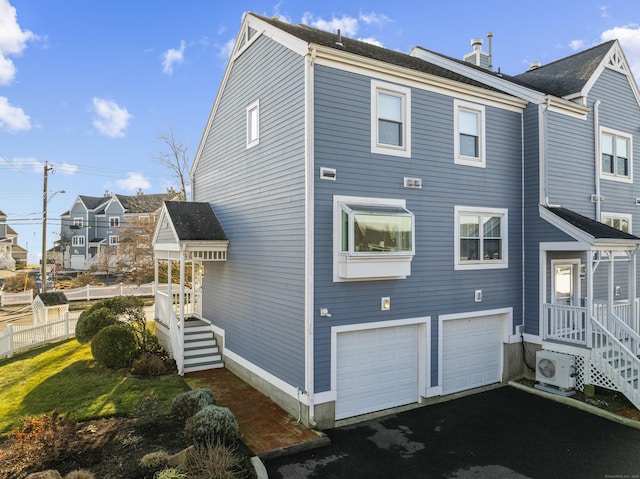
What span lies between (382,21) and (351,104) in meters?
5.95

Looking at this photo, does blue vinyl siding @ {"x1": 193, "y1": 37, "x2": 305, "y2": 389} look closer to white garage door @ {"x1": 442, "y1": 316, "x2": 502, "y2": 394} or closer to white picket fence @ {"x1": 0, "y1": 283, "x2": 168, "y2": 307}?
white garage door @ {"x1": 442, "y1": 316, "x2": 502, "y2": 394}

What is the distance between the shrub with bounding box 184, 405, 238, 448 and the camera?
614 centimetres

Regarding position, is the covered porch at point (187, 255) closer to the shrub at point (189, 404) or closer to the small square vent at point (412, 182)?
the shrub at point (189, 404)

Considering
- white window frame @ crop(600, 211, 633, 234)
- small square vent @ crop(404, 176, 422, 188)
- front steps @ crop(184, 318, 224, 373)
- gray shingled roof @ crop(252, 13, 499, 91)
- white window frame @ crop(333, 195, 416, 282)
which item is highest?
gray shingled roof @ crop(252, 13, 499, 91)

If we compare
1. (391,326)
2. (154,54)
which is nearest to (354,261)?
(391,326)

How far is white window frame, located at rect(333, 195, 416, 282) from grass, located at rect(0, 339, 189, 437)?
4827 mm

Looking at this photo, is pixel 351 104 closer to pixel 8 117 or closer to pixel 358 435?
pixel 358 435

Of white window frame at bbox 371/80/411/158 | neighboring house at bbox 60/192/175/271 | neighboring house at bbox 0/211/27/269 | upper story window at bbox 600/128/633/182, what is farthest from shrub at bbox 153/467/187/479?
neighboring house at bbox 0/211/27/269

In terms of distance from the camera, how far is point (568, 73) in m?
12.4

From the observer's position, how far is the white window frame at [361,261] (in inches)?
290

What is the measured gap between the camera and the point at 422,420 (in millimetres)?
7883

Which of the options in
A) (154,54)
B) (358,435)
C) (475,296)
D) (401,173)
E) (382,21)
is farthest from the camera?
(154,54)

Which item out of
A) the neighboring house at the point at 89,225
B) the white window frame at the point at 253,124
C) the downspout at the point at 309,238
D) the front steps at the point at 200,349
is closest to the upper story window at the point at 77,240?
the neighboring house at the point at 89,225

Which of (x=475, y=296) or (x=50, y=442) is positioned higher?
(x=475, y=296)
